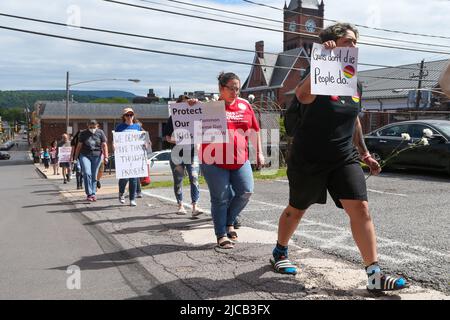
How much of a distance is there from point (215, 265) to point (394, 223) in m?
2.89

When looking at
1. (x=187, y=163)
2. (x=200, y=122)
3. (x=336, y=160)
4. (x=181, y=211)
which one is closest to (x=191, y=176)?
(x=187, y=163)

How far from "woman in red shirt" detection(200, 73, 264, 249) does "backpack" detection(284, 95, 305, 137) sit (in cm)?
135

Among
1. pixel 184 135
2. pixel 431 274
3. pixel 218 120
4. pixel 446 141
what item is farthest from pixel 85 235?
pixel 446 141

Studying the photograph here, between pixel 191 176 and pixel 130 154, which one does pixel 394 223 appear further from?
pixel 130 154

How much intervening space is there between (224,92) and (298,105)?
1582 millimetres

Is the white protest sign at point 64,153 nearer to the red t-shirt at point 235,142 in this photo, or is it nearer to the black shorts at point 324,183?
the red t-shirt at point 235,142

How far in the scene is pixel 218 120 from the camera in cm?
520

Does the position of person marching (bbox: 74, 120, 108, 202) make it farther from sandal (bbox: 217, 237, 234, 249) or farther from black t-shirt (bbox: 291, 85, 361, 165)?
black t-shirt (bbox: 291, 85, 361, 165)

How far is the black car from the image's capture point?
10.9 meters

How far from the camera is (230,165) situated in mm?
5035

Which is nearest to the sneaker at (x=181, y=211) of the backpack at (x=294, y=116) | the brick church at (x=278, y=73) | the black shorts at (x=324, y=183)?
the black shorts at (x=324, y=183)

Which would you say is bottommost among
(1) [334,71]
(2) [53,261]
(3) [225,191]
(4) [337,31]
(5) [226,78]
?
(2) [53,261]
